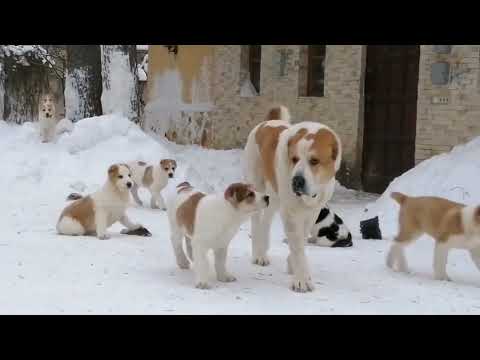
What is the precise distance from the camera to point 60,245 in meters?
8.06

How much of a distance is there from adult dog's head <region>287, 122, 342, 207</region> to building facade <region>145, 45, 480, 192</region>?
6.78 m

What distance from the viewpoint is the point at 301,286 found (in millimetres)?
6531

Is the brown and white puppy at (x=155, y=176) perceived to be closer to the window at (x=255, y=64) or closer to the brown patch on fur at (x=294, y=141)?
the brown patch on fur at (x=294, y=141)

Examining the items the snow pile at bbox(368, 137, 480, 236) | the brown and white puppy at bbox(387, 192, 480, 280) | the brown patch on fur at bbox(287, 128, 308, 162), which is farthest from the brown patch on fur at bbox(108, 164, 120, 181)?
the snow pile at bbox(368, 137, 480, 236)

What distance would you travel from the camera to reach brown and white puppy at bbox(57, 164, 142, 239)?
348 inches

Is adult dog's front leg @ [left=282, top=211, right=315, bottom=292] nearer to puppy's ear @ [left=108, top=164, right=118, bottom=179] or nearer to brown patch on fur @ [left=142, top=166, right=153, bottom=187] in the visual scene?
puppy's ear @ [left=108, top=164, right=118, bottom=179]

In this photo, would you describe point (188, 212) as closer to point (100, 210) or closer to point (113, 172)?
point (100, 210)

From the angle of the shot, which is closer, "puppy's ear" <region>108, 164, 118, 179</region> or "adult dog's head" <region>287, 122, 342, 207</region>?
"adult dog's head" <region>287, 122, 342, 207</region>

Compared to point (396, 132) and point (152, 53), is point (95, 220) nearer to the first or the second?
point (396, 132)

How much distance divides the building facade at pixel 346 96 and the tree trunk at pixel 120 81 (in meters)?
3.05

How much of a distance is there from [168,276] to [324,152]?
6.25 feet

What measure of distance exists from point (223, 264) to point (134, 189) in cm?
560

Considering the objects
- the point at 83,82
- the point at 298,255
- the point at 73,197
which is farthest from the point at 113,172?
the point at 83,82

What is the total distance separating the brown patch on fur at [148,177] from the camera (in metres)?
11.7
